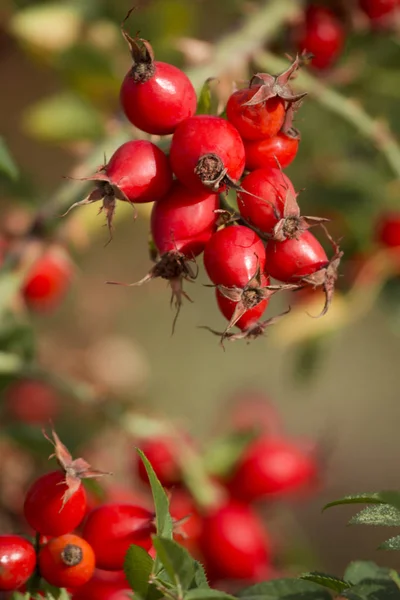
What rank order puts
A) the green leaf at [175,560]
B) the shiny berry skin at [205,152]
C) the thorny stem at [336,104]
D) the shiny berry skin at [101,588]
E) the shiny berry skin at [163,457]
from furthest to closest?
the shiny berry skin at [163,457], the thorny stem at [336,104], the shiny berry skin at [101,588], the shiny berry skin at [205,152], the green leaf at [175,560]

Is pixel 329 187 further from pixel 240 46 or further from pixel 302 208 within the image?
pixel 240 46

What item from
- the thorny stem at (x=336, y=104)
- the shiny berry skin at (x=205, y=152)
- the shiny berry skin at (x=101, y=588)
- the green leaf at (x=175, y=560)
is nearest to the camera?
the green leaf at (x=175, y=560)

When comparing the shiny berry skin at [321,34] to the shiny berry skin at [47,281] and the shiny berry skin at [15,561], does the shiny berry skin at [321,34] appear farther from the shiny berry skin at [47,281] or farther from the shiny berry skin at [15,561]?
the shiny berry skin at [15,561]

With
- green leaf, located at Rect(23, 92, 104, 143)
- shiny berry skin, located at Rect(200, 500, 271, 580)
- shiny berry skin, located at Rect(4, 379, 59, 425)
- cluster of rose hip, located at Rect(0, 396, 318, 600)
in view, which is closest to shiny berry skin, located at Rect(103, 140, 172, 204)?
cluster of rose hip, located at Rect(0, 396, 318, 600)

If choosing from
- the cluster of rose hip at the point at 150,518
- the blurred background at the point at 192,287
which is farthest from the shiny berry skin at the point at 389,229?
the cluster of rose hip at the point at 150,518

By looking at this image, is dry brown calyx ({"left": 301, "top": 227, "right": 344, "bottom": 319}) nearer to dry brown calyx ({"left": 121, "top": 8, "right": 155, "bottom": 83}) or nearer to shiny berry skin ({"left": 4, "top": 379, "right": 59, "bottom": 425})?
dry brown calyx ({"left": 121, "top": 8, "right": 155, "bottom": 83})

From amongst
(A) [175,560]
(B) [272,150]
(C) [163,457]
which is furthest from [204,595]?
(C) [163,457]
